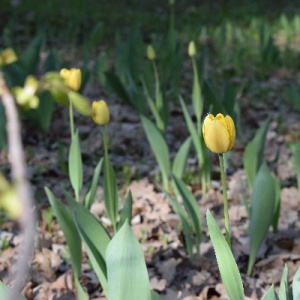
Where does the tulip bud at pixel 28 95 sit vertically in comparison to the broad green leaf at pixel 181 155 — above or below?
above

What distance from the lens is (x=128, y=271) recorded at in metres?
1.20

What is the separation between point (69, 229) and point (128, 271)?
54cm

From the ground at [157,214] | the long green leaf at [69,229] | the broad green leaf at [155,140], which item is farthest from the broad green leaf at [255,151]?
the long green leaf at [69,229]

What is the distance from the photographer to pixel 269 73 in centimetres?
464

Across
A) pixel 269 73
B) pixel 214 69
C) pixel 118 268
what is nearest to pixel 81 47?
pixel 214 69

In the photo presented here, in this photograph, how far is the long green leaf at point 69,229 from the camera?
1677mm

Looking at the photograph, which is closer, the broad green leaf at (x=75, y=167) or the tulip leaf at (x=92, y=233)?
the tulip leaf at (x=92, y=233)

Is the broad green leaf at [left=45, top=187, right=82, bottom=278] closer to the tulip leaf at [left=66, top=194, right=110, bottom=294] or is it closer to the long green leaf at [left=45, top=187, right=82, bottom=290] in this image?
the long green leaf at [left=45, top=187, right=82, bottom=290]

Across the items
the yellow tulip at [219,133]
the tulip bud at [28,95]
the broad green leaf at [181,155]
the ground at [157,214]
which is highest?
the tulip bud at [28,95]

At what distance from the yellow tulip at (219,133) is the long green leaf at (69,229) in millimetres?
690

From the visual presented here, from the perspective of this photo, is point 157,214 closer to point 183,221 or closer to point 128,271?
point 183,221

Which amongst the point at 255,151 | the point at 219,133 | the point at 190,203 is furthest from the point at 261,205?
the point at 219,133

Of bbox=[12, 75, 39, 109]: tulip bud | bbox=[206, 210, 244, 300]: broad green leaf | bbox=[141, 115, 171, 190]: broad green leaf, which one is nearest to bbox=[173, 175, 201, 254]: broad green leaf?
bbox=[141, 115, 171, 190]: broad green leaf

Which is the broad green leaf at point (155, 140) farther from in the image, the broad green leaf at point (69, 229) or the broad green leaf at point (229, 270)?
the broad green leaf at point (229, 270)
